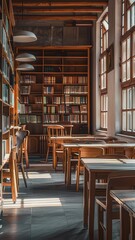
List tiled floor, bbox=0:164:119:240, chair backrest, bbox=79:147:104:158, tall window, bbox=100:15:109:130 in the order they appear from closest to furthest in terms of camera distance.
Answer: tiled floor, bbox=0:164:119:240, chair backrest, bbox=79:147:104:158, tall window, bbox=100:15:109:130

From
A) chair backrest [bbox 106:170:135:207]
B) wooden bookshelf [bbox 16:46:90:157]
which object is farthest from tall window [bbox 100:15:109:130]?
chair backrest [bbox 106:170:135:207]

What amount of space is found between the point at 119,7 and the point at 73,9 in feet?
7.45

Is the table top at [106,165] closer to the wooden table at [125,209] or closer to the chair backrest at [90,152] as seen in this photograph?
the wooden table at [125,209]

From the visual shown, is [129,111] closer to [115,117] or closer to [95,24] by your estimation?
[115,117]

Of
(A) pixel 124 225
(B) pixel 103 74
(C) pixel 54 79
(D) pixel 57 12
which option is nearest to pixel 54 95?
(C) pixel 54 79

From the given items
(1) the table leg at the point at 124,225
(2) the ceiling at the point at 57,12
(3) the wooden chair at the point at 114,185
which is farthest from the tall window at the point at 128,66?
(1) the table leg at the point at 124,225

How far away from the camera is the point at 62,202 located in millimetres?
5422

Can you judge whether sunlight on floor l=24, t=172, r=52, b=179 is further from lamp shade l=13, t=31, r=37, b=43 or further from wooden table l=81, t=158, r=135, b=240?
wooden table l=81, t=158, r=135, b=240

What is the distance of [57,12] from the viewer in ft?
37.5

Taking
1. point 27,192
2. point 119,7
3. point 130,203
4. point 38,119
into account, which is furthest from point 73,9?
point 130,203

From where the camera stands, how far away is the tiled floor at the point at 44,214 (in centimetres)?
392

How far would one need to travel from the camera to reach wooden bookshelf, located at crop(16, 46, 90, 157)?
39.8ft

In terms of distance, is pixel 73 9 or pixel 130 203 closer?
pixel 130 203

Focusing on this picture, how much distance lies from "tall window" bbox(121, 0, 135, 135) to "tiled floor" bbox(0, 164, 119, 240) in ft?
6.66
